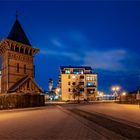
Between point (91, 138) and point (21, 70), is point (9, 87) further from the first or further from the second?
point (91, 138)

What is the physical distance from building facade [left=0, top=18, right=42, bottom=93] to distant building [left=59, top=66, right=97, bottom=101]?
61.8 metres

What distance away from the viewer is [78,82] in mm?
119375

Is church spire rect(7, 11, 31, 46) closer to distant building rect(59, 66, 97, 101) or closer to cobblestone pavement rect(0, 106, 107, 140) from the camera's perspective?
cobblestone pavement rect(0, 106, 107, 140)

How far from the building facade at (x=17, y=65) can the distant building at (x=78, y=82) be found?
61.8 metres

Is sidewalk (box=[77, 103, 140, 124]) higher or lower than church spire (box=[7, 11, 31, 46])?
lower

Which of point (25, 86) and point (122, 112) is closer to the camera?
point (122, 112)

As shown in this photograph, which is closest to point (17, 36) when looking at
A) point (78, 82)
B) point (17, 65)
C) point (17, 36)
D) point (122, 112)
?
point (17, 36)

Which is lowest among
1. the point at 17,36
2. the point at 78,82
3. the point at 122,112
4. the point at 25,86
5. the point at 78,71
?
the point at 122,112

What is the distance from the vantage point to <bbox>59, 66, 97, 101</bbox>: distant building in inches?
4562

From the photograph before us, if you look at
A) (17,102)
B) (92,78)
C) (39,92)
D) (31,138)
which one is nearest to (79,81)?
(92,78)

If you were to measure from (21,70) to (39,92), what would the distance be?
6183mm

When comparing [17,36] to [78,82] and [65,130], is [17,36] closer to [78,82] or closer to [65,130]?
[65,130]

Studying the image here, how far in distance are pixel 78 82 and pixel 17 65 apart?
6980 cm

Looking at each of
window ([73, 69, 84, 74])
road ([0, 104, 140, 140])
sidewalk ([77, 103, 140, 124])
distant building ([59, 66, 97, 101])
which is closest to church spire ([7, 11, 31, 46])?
sidewalk ([77, 103, 140, 124])
